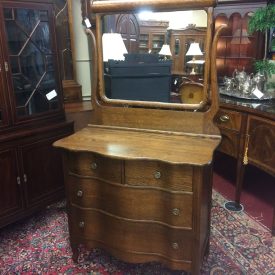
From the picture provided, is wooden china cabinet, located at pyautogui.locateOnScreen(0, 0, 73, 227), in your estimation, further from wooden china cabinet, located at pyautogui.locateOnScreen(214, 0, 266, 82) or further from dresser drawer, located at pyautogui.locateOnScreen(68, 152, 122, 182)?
wooden china cabinet, located at pyautogui.locateOnScreen(214, 0, 266, 82)

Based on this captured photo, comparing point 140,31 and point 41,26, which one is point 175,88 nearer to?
point 140,31

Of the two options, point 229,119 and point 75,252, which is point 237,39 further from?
point 75,252

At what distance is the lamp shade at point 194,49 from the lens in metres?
1.62

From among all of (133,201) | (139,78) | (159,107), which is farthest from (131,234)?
(139,78)

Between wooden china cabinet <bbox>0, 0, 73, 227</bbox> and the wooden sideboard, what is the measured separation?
4.11ft

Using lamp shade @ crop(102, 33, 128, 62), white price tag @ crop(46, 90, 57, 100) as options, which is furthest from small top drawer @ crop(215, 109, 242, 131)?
white price tag @ crop(46, 90, 57, 100)

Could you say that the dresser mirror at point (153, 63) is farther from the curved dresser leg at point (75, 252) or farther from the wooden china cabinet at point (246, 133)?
the curved dresser leg at point (75, 252)

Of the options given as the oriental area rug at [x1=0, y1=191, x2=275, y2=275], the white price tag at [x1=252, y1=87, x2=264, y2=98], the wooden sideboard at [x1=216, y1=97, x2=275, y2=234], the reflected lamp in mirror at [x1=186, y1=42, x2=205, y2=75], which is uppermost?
the reflected lamp in mirror at [x1=186, y1=42, x2=205, y2=75]

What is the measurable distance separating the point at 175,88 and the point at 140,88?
0.67 feet

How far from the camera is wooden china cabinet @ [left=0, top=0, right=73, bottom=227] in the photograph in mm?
1923

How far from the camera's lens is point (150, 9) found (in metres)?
1.56

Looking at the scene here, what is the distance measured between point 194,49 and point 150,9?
328mm

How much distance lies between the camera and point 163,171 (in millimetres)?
1407

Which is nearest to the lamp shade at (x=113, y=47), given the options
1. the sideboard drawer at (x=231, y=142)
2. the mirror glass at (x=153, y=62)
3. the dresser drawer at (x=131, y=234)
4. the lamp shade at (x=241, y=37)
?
the mirror glass at (x=153, y=62)
